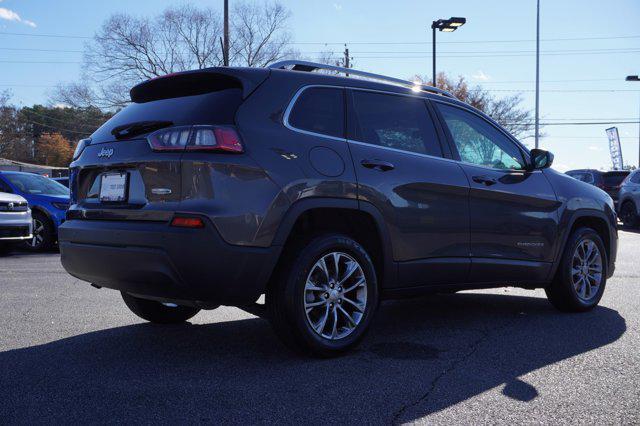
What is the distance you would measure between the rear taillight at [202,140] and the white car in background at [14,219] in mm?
8534

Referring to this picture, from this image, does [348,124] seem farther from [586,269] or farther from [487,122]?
[586,269]

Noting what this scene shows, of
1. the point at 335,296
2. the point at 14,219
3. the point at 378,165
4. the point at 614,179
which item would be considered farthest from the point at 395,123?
the point at 614,179

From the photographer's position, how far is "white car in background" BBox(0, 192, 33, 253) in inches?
442

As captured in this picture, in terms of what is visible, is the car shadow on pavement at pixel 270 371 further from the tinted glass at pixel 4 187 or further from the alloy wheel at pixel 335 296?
the tinted glass at pixel 4 187

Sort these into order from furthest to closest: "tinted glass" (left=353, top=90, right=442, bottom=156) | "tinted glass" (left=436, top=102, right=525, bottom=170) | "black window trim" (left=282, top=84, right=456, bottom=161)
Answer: "tinted glass" (left=436, top=102, right=525, bottom=170) → "tinted glass" (left=353, top=90, right=442, bottom=156) → "black window trim" (left=282, top=84, right=456, bottom=161)

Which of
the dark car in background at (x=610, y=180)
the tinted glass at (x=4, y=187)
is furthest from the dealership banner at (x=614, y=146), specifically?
the tinted glass at (x=4, y=187)

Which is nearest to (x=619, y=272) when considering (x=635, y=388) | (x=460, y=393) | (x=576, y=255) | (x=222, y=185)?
(x=576, y=255)

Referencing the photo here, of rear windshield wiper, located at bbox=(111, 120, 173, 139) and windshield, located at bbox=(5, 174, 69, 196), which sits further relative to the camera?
windshield, located at bbox=(5, 174, 69, 196)

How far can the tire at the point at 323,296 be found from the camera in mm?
3953

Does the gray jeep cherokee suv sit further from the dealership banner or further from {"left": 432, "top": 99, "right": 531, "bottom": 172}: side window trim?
the dealership banner

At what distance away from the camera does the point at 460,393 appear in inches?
139

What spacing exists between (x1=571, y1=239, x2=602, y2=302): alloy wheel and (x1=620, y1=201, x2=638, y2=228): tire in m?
13.8

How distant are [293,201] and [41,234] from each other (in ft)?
33.6

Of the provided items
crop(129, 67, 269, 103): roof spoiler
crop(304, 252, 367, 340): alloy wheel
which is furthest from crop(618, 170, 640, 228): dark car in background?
crop(129, 67, 269, 103): roof spoiler
